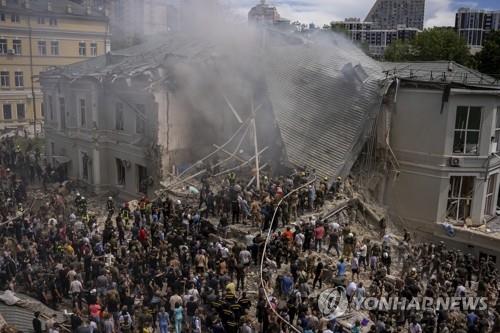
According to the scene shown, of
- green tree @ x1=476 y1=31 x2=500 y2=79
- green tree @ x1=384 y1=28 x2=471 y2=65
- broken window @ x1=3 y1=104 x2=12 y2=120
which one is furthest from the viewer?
green tree @ x1=384 y1=28 x2=471 y2=65

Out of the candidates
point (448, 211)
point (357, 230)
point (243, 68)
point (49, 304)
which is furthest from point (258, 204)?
point (243, 68)

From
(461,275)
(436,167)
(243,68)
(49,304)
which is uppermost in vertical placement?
(243,68)

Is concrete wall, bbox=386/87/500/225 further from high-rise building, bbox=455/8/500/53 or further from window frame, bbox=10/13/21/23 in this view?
high-rise building, bbox=455/8/500/53

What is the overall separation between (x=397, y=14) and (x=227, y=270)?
122378 millimetres

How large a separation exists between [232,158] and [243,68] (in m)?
5.74

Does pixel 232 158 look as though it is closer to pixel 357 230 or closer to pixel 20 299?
pixel 357 230

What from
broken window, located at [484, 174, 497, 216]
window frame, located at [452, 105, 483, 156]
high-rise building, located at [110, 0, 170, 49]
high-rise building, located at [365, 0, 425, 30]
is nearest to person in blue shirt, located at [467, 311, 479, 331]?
window frame, located at [452, 105, 483, 156]

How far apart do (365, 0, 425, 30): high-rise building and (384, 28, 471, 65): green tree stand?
67.8 m

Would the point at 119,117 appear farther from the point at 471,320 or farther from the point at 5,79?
the point at 471,320

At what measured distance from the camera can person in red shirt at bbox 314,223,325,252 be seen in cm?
1677

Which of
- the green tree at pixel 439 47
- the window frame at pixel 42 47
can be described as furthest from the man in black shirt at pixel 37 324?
the green tree at pixel 439 47

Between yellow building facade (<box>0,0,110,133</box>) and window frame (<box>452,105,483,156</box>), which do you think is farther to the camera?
yellow building facade (<box>0,0,110,133</box>)

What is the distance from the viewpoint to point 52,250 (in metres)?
16.6

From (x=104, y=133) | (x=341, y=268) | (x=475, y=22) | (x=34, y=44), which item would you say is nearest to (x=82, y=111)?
(x=104, y=133)
